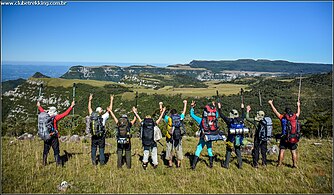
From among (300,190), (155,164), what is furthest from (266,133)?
(155,164)

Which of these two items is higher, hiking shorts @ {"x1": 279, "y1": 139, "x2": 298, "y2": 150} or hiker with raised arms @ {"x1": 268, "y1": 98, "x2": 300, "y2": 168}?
hiker with raised arms @ {"x1": 268, "y1": 98, "x2": 300, "y2": 168}

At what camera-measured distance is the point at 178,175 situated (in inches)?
302

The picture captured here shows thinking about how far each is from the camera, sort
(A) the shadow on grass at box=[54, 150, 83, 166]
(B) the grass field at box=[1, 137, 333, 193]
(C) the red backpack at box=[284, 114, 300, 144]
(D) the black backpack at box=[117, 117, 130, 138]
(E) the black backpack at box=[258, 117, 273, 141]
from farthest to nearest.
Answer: (A) the shadow on grass at box=[54, 150, 83, 166] < (E) the black backpack at box=[258, 117, 273, 141] < (C) the red backpack at box=[284, 114, 300, 144] < (D) the black backpack at box=[117, 117, 130, 138] < (B) the grass field at box=[1, 137, 333, 193]

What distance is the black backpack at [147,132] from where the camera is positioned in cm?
812

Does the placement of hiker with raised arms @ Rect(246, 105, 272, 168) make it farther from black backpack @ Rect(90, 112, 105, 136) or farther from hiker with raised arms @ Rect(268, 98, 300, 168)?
black backpack @ Rect(90, 112, 105, 136)

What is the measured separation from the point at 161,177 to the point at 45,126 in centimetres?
410

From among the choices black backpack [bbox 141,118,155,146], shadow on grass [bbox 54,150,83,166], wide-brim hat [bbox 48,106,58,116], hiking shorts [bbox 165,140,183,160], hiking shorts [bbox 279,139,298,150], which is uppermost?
wide-brim hat [bbox 48,106,58,116]

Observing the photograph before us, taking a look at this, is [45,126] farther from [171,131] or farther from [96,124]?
[171,131]

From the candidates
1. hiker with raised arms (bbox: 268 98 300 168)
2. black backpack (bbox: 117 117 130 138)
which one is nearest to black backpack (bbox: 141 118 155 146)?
black backpack (bbox: 117 117 130 138)

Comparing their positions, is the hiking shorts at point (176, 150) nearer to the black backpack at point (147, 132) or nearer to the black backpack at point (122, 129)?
the black backpack at point (147, 132)

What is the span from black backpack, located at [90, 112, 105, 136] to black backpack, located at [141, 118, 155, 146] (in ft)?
4.82

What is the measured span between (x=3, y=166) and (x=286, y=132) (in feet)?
32.0

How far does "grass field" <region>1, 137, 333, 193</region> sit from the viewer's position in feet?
21.4

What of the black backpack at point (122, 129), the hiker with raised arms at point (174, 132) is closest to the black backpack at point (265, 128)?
the hiker with raised arms at point (174, 132)
